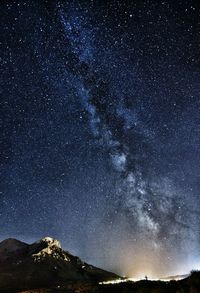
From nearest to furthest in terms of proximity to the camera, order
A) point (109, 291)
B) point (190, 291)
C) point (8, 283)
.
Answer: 1. point (190, 291)
2. point (109, 291)
3. point (8, 283)

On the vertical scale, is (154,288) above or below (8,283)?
below

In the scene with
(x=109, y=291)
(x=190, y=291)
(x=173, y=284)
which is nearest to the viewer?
(x=190, y=291)

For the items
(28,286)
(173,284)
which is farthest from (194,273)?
(28,286)

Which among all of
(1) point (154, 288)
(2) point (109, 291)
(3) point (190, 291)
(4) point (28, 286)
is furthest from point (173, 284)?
(4) point (28, 286)

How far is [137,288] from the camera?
1152 inches

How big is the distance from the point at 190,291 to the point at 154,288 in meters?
4.37

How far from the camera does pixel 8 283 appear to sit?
199500 millimetres

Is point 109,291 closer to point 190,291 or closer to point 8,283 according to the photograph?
point 190,291

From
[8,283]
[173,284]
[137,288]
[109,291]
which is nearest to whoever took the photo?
[173,284]

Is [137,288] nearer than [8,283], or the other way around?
[137,288]

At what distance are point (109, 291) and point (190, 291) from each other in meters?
18.9

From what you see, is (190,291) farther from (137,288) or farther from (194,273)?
(137,288)

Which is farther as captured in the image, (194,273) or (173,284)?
(173,284)

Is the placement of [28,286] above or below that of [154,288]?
above
